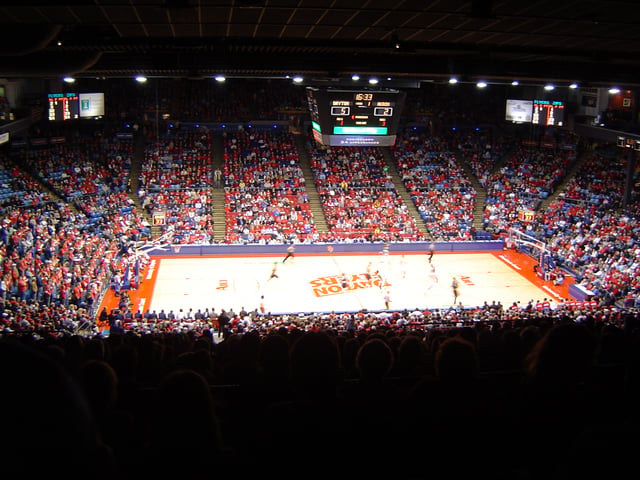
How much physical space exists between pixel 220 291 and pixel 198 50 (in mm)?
16265

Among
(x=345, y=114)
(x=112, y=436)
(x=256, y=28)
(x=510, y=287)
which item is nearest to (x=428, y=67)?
(x=256, y=28)

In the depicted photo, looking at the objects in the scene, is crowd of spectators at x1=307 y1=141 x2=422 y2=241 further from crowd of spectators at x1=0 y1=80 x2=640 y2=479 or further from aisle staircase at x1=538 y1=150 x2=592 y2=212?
crowd of spectators at x1=0 y1=80 x2=640 y2=479

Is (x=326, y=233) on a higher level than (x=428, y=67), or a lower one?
lower

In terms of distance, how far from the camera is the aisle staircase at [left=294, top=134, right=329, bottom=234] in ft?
128

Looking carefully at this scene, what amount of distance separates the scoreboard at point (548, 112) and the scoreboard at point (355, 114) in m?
21.3

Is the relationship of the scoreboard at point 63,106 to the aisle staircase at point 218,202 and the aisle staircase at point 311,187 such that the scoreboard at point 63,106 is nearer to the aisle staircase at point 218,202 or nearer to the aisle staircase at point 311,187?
the aisle staircase at point 218,202

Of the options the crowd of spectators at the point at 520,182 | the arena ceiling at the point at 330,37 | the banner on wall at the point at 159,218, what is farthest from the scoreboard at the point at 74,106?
the crowd of spectators at the point at 520,182

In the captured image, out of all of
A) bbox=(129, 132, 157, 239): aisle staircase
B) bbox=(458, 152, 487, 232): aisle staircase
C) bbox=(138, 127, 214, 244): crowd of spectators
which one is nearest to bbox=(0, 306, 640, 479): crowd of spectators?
bbox=(138, 127, 214, 244): crowd of spectators

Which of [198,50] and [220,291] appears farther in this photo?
[220,291]

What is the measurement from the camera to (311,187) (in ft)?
138

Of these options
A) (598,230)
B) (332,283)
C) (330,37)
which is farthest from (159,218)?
(598,230)

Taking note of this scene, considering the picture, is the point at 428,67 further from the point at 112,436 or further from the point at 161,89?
the point at 161,89

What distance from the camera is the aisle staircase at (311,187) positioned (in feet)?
128

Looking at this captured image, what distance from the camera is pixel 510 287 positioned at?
30.4 meters
